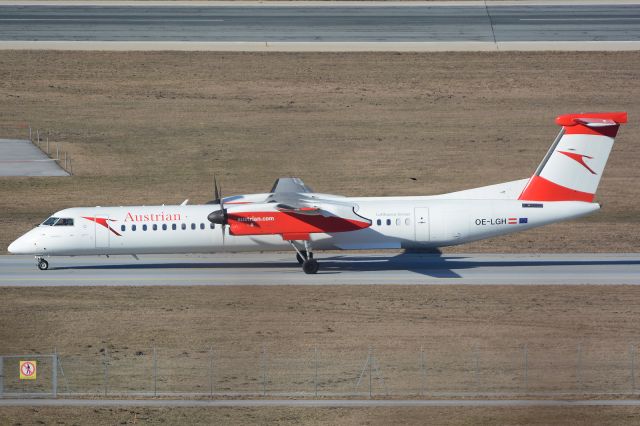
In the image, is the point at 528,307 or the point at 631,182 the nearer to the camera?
the point at 528,307

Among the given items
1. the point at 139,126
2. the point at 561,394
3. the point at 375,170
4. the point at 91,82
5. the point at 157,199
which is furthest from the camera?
the point at 91,82

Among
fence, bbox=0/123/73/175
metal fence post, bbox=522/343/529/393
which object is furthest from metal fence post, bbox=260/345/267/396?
fence, bbox=0/123/73/175

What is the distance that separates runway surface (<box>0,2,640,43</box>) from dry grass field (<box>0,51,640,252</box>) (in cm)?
170

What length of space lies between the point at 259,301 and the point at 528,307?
10224 mm

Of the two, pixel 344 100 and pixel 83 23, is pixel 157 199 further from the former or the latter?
pixel 83 23

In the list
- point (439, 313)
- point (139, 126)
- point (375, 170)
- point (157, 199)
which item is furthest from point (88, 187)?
point (439, 313)

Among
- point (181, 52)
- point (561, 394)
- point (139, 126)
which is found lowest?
point (561, 394)

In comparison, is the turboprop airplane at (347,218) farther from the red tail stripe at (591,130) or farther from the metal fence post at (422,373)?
the metal fence post at (422,373)

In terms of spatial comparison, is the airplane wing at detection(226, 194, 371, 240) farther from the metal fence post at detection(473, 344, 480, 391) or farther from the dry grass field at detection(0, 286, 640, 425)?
the metal fence post at detection(473, 344, 480, 391)

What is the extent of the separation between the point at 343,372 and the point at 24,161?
4106 centimetres

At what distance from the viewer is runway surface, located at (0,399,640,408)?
31344 millimetres

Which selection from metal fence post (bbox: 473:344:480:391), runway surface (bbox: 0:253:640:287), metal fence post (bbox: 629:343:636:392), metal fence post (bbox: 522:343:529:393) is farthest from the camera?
runway surface (bbox: 0:253:640:287)

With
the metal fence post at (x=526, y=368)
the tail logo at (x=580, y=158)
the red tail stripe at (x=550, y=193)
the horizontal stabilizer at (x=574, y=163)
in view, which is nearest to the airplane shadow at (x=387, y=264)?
the red tail stripe at (x=550, y=193)

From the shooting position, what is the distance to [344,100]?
79.9 meters
